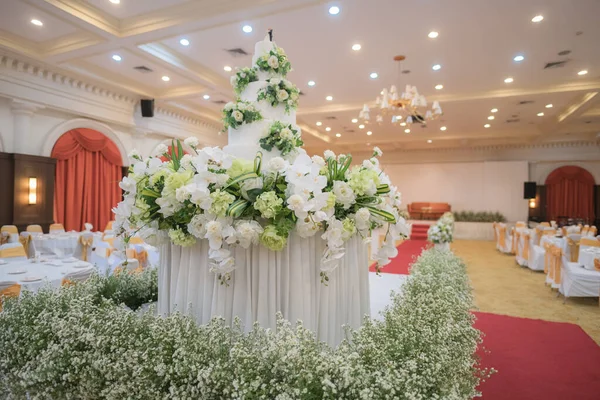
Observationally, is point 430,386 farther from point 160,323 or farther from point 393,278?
point 393,278

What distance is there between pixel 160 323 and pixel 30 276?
11.0 ft

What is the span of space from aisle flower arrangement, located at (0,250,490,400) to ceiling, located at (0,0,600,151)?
4.79m

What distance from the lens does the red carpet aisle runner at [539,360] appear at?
2971 mm

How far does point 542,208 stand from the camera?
1697 centimetres

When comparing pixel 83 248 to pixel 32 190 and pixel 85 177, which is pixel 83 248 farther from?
pixel 85 177

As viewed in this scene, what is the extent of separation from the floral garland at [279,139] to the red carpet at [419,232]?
45.2 feet

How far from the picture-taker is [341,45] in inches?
271

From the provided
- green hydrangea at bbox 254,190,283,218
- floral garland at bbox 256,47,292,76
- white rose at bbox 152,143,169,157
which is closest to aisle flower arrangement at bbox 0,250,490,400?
green hydrangea at bbox 254,190,283,218

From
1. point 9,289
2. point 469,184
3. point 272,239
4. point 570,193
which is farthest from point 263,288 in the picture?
point 570,193

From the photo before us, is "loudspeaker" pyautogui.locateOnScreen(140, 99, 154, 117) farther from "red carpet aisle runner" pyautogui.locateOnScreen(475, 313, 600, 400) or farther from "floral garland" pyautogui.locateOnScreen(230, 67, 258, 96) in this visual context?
"red carpet aisle runner" pyautogui.locateOnScreen(475, 313, 600, 400)

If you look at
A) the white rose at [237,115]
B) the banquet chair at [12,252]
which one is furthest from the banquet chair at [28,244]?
the white rose at [237,115]

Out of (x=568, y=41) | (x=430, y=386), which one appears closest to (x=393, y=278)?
(x=430, y=386)

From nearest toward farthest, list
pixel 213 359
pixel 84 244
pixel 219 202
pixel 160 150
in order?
pixel 213 359 → pixel 219 202 → pixel 160 150 → pixel 84 244

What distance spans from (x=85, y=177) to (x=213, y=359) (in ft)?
32.9
